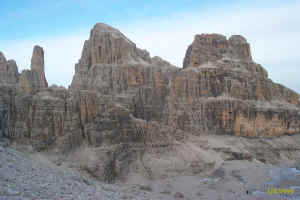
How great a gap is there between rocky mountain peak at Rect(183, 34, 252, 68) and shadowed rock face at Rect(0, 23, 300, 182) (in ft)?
0.75

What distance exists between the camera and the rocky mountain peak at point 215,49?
61.7 metres

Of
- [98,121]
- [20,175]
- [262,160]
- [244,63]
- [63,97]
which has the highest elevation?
[244,63]

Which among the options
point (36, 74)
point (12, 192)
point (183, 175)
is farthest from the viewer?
point (36, 74)

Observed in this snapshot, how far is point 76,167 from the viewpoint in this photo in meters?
32.8

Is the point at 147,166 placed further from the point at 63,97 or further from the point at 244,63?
the point at 244,63

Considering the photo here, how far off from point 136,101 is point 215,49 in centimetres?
2375

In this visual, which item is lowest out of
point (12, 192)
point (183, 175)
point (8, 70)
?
point (183, 175)

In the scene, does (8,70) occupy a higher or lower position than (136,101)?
higher

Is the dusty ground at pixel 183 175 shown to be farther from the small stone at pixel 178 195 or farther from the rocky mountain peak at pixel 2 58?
the rocky mountain peak at pixel 2 58

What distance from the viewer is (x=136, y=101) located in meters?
51.8

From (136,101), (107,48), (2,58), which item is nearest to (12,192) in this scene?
(136,101)

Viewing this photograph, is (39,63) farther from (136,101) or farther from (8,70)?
(136,101)

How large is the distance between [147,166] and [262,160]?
24542 mm

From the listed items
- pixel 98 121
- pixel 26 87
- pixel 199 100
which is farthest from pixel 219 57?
pixel 26 87
